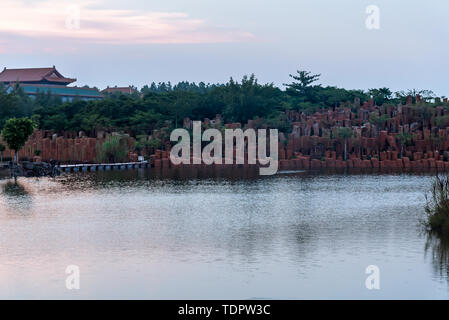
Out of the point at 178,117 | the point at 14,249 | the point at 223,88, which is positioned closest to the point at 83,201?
the point at 14,249

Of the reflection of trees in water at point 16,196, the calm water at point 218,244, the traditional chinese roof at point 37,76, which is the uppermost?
the traditional chinese roof at point 37,76

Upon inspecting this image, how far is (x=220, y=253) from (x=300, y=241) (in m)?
3.45

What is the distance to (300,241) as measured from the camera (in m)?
26.7

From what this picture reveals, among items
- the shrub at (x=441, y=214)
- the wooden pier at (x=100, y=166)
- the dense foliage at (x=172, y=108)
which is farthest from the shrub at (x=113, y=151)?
the shrub at (x=441, y=214)

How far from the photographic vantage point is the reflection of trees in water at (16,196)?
Answer: 3866cm

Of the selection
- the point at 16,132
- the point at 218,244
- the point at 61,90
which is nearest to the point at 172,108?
the point at 16,132

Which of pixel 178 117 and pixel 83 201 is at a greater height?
pixel 178 117

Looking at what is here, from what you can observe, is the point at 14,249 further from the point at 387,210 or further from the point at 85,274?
the point at 387,210

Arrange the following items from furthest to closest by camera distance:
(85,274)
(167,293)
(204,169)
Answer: (204,169) → (85,274) → (167,293)

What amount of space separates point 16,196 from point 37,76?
9043 cm

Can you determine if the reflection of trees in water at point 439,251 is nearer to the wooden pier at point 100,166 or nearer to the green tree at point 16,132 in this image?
the green tree at point 16,132

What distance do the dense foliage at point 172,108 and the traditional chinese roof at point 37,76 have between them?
28596mm

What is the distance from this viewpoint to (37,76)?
428 feet

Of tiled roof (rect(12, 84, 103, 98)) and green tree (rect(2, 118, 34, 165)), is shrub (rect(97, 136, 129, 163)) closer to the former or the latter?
green tree (rect(2, 118, 34, 165))
